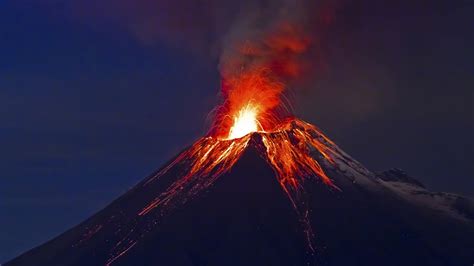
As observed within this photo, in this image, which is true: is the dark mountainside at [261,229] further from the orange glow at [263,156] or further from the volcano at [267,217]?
the orange glow at [263,156]

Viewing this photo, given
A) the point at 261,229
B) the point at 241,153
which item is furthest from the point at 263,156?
the point at 261,229

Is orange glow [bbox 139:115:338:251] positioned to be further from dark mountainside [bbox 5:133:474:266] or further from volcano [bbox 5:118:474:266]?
dark mountainside [bbox 5:133:474:266]

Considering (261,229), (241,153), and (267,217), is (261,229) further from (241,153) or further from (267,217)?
(241,153)

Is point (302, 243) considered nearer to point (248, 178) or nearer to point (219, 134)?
point (248, 178)

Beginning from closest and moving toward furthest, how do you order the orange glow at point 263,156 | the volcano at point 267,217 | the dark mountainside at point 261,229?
the dark mountainside at point 261,229 < the volcano at point 267,217 < the orange glow at point 263,156

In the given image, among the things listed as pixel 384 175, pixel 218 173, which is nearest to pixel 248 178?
pixel 218 173

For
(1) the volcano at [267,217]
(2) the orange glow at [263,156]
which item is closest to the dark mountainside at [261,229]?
(1) the volcano at [267,217]

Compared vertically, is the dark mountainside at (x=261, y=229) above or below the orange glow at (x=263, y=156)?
below
